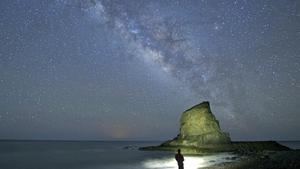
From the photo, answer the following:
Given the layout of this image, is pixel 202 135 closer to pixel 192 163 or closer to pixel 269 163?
pixel 192 163

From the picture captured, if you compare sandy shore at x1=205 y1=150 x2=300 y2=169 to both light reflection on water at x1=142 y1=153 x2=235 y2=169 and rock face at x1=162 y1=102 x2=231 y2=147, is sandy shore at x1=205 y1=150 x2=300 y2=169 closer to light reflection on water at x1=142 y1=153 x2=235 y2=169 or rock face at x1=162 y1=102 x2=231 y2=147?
light reflection on water at x1=142 y1=153 x2=235 y2=169

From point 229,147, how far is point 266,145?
13.6 metres

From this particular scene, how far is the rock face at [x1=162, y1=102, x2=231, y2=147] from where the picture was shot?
353 ft

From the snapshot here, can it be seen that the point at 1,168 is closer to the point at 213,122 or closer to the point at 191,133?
the point at 191,133

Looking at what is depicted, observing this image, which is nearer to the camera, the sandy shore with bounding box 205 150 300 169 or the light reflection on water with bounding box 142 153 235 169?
the sandy shore with bounding box 205 150 300 169

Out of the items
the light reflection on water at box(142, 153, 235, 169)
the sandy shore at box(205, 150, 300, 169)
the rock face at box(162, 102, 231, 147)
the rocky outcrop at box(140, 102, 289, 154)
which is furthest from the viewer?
the rock face at box(162, 102, 231, 147)

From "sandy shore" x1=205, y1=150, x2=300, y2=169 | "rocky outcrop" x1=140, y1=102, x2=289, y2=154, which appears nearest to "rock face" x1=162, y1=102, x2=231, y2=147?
"rocky outcrop" x1=140, y1=102, x2=289, y2=154

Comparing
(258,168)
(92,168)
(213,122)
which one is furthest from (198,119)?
(258,168)

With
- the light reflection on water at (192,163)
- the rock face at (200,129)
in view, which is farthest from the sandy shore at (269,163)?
the rock face at (200,129)

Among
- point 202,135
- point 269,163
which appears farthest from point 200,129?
point 269,163

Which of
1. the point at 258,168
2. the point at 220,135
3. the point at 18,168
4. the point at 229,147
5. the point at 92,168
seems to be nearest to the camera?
the point at 258,168

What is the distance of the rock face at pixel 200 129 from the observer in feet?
353

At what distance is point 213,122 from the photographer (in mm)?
114750

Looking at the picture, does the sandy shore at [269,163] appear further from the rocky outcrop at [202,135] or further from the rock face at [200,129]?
the rock face at [200,129]
